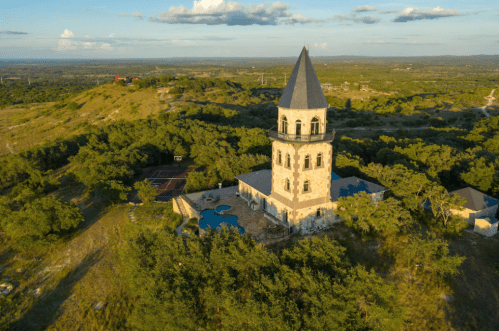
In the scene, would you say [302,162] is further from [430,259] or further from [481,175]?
[481,175]

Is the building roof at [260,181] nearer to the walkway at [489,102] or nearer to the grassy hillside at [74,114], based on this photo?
the grassy hillside at [74,114]

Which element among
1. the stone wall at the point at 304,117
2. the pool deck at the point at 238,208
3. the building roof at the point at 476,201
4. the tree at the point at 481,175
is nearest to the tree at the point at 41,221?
the pool deck at the point at 238,208

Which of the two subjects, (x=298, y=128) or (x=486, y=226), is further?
(x=486, y=226)

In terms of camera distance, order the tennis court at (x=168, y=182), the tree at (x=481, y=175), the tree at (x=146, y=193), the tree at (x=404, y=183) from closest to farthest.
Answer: the tree at (x=404, y=183) < the tree at (x=146, y=193) < the tree at (x=481, y=175) < the tennis court at (x=168, y=182)

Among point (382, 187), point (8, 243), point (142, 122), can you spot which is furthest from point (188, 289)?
point (142, 122)

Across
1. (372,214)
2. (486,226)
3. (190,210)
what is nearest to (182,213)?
(190,210)

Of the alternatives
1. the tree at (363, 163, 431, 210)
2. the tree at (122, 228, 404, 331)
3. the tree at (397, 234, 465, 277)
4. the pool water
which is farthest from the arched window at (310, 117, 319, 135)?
the tree at (363, 163, 431, 210)

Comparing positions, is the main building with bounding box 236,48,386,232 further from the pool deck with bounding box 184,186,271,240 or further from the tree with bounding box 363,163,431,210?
the tree with bounding box 363,163,431,210
